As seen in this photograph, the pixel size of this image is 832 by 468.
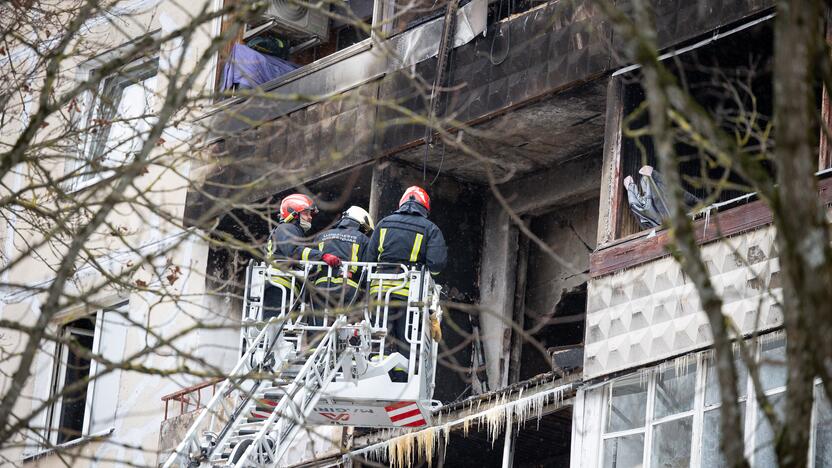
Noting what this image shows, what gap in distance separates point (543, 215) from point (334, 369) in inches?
233

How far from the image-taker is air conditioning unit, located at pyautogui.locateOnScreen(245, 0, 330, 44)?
20469mm

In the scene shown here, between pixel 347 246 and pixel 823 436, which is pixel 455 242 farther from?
pixel 823 436

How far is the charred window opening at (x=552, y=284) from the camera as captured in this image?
61.7 ft

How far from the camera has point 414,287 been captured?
14484 millimetres

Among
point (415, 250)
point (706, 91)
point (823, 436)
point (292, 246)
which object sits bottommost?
point (823, 436)

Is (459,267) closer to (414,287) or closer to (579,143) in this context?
(579,143)

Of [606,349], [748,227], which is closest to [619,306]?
[606,349]

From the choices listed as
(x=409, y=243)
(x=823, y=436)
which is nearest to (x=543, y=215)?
(x=409, y=243)

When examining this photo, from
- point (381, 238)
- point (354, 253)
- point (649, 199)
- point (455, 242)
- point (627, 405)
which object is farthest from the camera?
point (455, 242)

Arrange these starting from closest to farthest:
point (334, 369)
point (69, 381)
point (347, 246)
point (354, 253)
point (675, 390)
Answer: point (675, 390)
point (334, 369)
point (354, 253)
point (347, 246)
point (69, 381)

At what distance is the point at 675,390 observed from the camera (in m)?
13.9

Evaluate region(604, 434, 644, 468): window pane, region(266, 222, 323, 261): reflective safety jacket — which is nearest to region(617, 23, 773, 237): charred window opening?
region(604, 434, 644, 468): window pane

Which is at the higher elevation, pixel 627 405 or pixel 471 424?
pixel 471 424

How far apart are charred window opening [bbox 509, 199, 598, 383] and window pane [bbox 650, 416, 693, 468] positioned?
478cm
